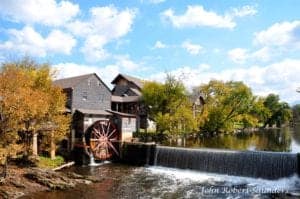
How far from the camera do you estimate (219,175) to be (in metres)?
25.0

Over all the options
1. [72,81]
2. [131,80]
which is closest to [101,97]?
[72,81]

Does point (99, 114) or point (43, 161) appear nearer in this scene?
point (43, 161)

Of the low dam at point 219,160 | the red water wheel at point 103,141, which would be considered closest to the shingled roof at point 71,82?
the red water wheel at point 103,141

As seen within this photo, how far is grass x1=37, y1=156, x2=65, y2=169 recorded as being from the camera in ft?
83.8

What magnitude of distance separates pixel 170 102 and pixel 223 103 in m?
17.8

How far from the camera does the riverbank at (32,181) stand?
1890 centimetres

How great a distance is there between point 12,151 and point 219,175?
1390cm

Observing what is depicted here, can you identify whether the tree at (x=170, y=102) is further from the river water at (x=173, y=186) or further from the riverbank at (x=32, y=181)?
the riverbank at (x=32, y=181)

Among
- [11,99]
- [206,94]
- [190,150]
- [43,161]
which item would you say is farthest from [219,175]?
[206,94]

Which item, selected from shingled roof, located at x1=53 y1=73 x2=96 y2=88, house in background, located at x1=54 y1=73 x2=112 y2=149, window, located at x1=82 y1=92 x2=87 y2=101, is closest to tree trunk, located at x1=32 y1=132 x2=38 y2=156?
house in background, located at x1=54 y1=73 x2=112 y2=149

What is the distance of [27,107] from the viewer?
2102cm

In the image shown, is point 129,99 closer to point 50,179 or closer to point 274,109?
point 50,179

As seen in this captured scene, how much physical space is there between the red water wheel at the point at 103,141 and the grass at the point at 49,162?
3.14 meters

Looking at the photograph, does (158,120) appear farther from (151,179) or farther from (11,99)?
(11,99)
